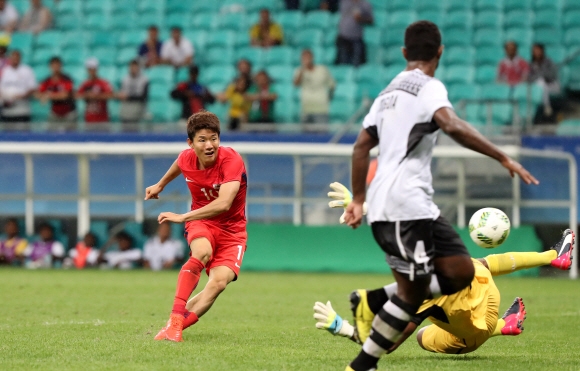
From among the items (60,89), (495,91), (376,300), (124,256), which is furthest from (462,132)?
(60,89)

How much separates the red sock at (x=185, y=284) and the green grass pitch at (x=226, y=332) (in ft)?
0.94

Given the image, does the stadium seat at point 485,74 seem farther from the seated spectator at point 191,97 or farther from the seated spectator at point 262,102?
the seated spectator at point 191,97

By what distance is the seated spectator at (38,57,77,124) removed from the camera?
19703 mm

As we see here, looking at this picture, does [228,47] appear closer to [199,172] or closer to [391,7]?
[391,7]

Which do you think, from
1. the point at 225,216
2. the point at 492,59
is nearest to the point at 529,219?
the point at 492,59

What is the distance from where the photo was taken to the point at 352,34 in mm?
20828

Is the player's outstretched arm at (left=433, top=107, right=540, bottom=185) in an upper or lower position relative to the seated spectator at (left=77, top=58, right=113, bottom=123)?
upper

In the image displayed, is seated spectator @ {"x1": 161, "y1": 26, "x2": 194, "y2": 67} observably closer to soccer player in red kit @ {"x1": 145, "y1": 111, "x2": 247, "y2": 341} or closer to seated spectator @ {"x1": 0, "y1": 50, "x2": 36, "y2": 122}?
seated spectator @ {"x1": 0, "y1": 50, "x2": 36, "y2": 122}

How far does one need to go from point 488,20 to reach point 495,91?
8.67 ft

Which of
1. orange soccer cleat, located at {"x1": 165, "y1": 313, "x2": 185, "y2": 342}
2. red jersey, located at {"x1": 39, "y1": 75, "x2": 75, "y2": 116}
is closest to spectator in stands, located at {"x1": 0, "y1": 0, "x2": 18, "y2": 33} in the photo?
red jersey, located at {"x1": 39, "y1": 75, "x2": 75, "y2": 116}

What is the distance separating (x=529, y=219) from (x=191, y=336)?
1109 cm

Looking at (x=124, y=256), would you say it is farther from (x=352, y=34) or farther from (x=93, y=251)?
(x=352, y=34)

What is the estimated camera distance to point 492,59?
809 inches

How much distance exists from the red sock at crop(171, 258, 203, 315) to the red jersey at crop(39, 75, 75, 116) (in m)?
12.2
